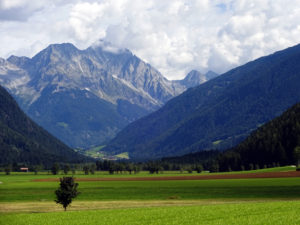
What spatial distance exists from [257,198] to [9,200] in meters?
61.8

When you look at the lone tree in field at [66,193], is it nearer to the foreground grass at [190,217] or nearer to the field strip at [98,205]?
the field strip at [98,205]

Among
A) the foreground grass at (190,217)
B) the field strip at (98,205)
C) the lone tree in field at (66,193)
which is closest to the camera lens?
the foreground grass at (190,217)

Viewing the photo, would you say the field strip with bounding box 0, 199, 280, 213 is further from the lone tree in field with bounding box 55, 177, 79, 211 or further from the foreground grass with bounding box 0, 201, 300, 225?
the foreground grass with bounding box 0, 201, 300, 225

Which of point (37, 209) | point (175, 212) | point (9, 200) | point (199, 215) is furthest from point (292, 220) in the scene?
point (9, 200)

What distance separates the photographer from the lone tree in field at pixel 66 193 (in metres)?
91.1

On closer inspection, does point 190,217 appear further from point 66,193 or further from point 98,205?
point 98,205

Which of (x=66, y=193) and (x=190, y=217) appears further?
(x=66, y=193)

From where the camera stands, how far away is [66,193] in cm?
9144

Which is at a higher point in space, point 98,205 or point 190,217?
point 98,205

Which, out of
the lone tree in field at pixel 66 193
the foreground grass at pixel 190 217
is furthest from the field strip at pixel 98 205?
the foreground grass at pixel 190 217

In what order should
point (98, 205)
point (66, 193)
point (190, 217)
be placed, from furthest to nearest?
point (98, 205) < point (66, 193) < point (190, 217)

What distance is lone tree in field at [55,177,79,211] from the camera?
91125mm

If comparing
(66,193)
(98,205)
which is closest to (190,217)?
(66,193)

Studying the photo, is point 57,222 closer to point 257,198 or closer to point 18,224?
point 18,224
